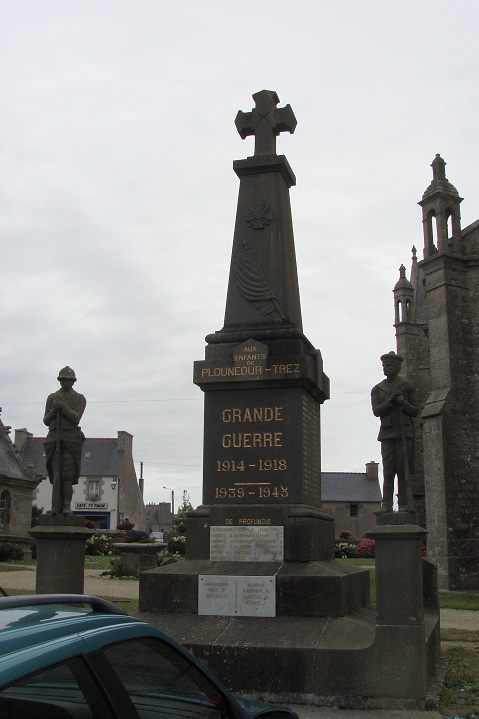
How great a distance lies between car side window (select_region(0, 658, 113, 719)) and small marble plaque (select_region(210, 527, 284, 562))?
19.6 feet

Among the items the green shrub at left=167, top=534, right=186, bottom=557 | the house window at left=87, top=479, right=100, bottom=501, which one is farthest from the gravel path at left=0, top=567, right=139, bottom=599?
the house window at left=87, top=479, right=100, bottom=501

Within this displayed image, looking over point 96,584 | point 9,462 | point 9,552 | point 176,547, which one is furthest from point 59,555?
point 9,462

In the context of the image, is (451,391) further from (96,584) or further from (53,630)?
(53,630)

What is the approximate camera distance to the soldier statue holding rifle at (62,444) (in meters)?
9.02

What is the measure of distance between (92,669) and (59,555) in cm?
646

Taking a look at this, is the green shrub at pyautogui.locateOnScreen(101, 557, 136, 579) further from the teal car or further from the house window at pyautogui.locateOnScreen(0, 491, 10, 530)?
the teal car

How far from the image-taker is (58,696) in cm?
250

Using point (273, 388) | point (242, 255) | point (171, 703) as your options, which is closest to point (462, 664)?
point (273, 388)

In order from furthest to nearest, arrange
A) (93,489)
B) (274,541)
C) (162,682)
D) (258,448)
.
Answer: (93,489) < (258,448) < (274,541) < (162,682)

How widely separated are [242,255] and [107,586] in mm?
11192

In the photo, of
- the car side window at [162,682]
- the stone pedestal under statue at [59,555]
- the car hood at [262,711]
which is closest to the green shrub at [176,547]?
the stone pedestal under statue at [59,555]

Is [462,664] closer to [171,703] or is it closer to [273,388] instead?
[273,388]

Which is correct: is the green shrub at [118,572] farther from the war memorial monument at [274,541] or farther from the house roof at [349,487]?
the house roof at [349,487]

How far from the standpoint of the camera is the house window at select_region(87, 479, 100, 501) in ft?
207
